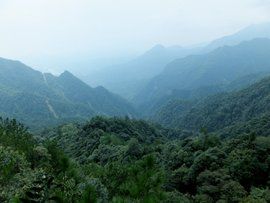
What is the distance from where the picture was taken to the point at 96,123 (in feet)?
282

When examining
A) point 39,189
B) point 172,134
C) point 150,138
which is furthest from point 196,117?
point 39,189

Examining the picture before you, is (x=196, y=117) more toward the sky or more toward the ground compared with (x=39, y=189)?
more toward the ground

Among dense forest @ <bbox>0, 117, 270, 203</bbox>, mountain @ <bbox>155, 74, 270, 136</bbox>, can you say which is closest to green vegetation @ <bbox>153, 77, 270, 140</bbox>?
mountain @ <bbox>155, 74, 270, 136</bbox>

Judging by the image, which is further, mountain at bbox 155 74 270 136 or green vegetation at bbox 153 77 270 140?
green vegetation at bbox 153 77 270 140

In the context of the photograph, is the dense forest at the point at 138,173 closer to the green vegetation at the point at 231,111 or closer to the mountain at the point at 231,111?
the green vegetation at the point at 231,111

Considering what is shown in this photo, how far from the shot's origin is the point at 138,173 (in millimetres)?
24156

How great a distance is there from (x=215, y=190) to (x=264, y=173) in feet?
24.8

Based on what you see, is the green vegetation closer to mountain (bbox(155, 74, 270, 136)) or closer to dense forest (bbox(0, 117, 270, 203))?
mountain (bbox(155, 74, 270, 136))

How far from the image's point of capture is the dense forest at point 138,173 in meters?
21.2

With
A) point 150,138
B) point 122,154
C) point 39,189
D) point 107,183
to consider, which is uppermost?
point 39,189

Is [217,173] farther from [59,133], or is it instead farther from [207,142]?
[59,133]

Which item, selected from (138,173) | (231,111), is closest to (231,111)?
(231,111)

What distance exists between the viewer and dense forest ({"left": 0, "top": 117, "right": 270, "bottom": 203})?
21.2m

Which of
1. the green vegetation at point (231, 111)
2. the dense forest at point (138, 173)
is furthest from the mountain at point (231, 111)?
the dense forest at point (138, 173)
